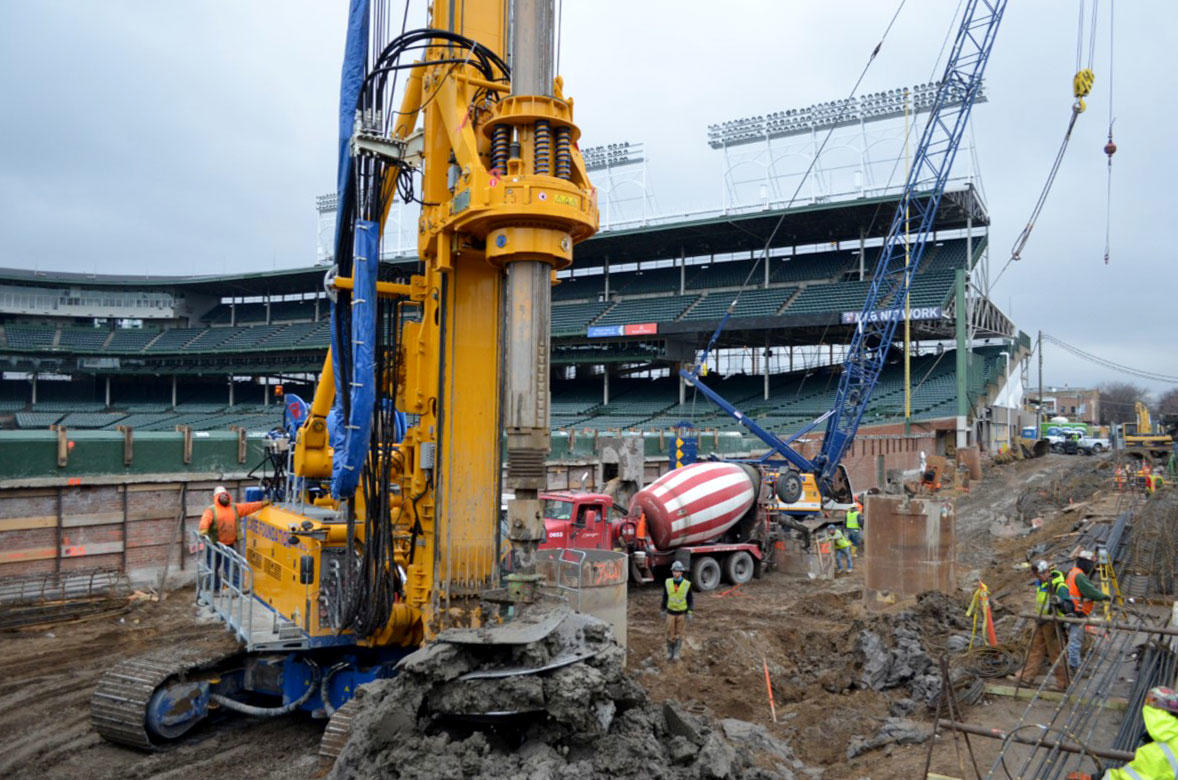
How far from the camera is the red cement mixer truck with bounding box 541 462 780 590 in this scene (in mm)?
16625

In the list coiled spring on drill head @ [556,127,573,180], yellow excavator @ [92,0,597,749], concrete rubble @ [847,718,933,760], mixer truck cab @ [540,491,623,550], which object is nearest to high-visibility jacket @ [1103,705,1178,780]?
concrete rubble @ [847,718,933,760]

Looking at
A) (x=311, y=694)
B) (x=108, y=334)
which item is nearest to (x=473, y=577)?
(x=311, y=694)

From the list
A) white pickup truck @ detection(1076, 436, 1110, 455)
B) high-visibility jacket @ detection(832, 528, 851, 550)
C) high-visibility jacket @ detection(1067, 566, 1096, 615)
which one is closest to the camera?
high-visibility jacket @ detection(1067, 566, 1096, 615)

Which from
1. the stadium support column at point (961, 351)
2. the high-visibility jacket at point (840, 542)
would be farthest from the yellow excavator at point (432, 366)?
the stadium support column at point (961, 351)

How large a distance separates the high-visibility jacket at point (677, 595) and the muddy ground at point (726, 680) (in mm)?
770

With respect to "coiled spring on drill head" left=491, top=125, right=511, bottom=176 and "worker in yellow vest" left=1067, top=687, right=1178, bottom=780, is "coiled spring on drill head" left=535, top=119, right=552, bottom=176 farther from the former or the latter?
"worker in yellow vest" left=1067, top=687, right=1178, bottom=780

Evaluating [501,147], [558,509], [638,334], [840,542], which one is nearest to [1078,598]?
[501,147]

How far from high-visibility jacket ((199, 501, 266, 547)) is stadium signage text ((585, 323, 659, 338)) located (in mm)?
35988

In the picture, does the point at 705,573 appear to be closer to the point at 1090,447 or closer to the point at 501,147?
the point at 501,147

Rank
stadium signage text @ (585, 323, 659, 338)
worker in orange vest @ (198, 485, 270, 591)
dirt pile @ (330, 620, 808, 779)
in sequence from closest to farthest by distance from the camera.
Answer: dirt pile @ (330, 620, 808, 779) → worker in orange vest @ (198, 485, 270, 591) → stadium signage text @ (585, 323, 659, 338)

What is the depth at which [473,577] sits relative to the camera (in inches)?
293

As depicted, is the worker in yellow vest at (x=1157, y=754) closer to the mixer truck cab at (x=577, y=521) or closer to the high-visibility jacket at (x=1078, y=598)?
the high-visibility jacket at (x=1078, y=598)

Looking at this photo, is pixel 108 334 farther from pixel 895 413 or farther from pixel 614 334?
pixel 895 413

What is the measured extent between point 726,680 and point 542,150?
7953 mm
